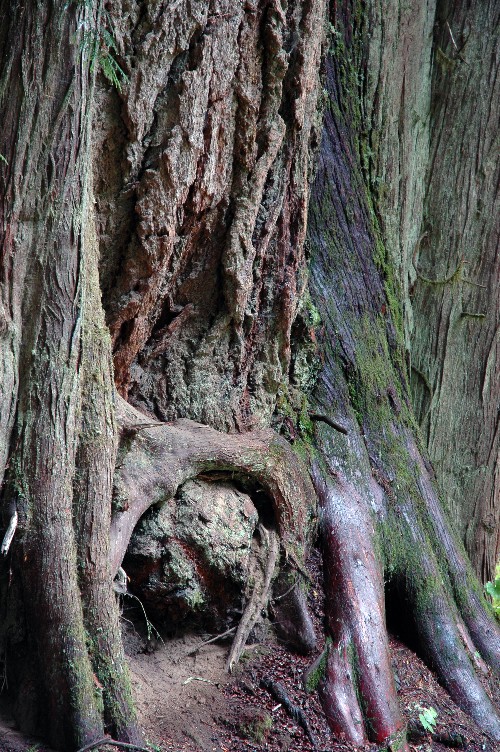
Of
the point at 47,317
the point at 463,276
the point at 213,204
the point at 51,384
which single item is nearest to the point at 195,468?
the point at 51,384

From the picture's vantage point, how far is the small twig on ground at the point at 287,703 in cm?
293

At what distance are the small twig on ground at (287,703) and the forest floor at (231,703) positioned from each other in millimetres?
15

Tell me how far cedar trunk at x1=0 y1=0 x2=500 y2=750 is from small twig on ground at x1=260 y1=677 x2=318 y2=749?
0.55 ft

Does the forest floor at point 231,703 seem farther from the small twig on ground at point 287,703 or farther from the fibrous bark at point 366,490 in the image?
the fibrous bark at point 366,490

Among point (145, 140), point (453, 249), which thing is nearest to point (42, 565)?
point (145, 140)

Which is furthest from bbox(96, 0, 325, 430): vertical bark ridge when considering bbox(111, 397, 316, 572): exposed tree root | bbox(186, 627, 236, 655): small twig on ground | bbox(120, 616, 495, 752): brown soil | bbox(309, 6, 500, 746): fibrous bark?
bbox(120, 616, 495, 752): brown soil

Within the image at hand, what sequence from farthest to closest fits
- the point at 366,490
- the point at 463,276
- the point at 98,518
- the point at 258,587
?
the point at 463,276
the point at 366,490
the point at 258,587
the point at 98,518

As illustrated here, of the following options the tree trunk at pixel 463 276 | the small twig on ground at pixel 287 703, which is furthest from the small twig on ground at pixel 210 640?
the tree trunk at pixel 463 276

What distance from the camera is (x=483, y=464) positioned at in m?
5.32

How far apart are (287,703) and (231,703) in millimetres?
255

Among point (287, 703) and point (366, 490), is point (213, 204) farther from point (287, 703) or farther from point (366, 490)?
point (287, 703)

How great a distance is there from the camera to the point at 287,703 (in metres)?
2.98

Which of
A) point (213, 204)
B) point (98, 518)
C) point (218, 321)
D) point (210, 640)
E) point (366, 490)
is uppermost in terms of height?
point (213, 204)

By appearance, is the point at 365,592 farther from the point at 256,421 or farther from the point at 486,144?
the point at 486,144
